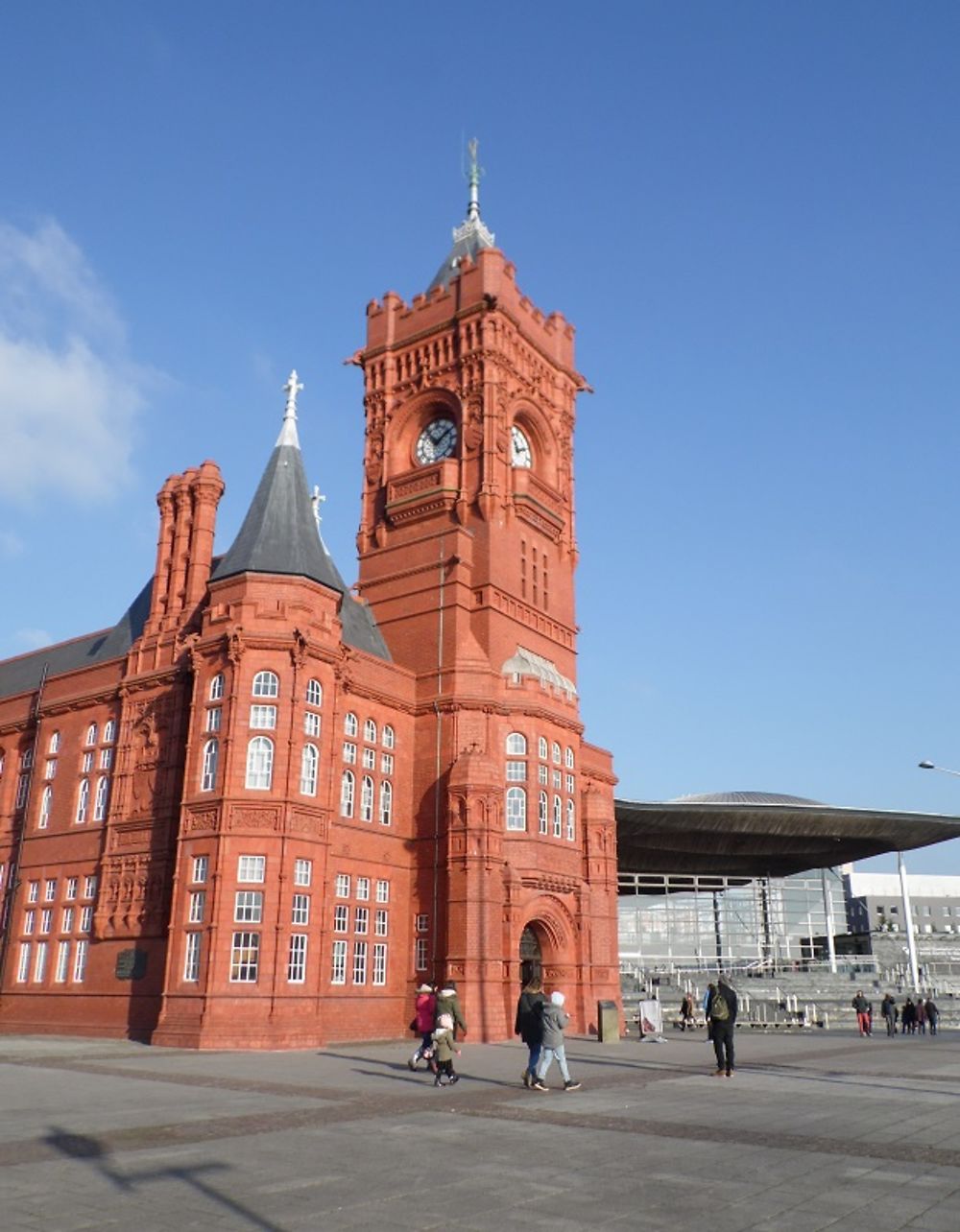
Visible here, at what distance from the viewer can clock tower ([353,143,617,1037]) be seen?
3922 cm

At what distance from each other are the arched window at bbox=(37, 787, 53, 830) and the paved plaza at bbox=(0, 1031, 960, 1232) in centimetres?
2086

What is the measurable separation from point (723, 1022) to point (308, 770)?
18.0 m

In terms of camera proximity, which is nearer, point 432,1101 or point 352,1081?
point 432,1101

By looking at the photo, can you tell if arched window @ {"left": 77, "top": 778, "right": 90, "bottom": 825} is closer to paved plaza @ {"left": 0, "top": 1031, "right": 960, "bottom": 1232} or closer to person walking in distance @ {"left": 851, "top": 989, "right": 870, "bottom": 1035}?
paved plaza @ {"left": 0, "top": 1031, "right": 960, "bottom": 1232}

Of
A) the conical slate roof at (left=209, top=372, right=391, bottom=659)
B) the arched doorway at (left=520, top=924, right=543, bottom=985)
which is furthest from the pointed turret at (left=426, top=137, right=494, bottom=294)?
the arched doorway at (left=520, top=924, right=543, bottom=985)

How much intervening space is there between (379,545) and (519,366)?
11.4 meters

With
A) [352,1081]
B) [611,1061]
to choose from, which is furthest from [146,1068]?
[611,1061]

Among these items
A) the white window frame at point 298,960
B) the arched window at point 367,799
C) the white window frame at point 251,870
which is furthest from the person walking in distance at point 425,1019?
the arched window at point 367,799

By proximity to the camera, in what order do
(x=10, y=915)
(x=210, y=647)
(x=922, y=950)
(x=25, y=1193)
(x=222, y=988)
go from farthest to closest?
1. (x=922, y=950)
2. (x=10, y=915)
3. (x=210, y=647)
4. (x=222, y=988)
5. (x=25, y=1193)

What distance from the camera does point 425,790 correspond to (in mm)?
41938

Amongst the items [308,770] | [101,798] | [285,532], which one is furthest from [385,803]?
[285,532]

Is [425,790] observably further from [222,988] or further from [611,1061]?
[611,1061]

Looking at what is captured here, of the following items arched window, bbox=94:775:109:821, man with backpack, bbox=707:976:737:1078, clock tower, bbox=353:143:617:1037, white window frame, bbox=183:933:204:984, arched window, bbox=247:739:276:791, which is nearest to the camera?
man with backpack, bbox=707:976:737:1078

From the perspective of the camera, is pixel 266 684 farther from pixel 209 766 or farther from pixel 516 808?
pixel 516 808
